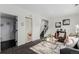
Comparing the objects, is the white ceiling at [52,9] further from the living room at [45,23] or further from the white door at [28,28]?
the white door at [28,28]

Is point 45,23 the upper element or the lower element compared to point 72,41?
upper

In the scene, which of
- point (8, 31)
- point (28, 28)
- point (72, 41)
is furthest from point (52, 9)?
point (8, 31)

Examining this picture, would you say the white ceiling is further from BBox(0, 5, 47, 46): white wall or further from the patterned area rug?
the patterned area rug

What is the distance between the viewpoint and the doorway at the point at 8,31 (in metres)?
1.78

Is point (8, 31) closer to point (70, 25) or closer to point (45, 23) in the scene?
point (45, 23)

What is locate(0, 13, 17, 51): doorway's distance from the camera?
70.0 inches

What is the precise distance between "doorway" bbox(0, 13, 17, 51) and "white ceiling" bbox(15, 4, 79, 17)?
0.32 m

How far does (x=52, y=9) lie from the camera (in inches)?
73.4

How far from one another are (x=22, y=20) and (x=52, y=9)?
1.95 feet

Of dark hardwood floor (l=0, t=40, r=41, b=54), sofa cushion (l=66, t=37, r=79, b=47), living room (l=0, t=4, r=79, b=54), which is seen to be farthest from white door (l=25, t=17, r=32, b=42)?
sofa cushion (l=66, t=37, r=79, b=47)

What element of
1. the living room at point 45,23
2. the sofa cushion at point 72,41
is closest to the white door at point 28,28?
the living room at point 45,23
